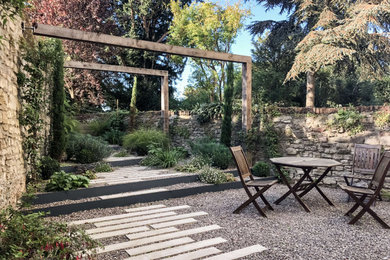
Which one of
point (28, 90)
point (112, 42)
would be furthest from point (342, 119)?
point (28, 90)

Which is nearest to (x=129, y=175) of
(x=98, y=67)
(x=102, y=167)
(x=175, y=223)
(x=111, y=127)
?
(x=102, y=167)

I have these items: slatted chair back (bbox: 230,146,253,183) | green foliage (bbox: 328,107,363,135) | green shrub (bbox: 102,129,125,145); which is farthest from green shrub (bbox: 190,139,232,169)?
green shrub (bbox: 102,129,125,145)

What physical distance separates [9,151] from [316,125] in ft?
19.8

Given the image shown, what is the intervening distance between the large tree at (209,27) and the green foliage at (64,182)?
33.7 feet

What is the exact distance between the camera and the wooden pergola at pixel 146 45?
469 centimetres

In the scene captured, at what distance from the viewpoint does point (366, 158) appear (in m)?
5.40

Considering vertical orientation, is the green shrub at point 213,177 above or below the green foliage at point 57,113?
below

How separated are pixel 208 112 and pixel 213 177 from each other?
370 centimetres

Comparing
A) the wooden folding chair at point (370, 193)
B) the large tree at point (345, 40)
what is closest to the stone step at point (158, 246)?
the wooden folding chair at point (370, 193)

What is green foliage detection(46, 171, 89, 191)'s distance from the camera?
436 cm

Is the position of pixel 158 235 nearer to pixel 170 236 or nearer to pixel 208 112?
pixel 170 236

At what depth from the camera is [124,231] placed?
3352mm

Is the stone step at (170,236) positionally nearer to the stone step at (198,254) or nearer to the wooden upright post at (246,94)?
the stone step at (198,254)

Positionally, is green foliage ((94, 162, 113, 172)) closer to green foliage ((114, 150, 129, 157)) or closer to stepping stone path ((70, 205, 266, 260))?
green foliage ((114, 150, 129, 157))
